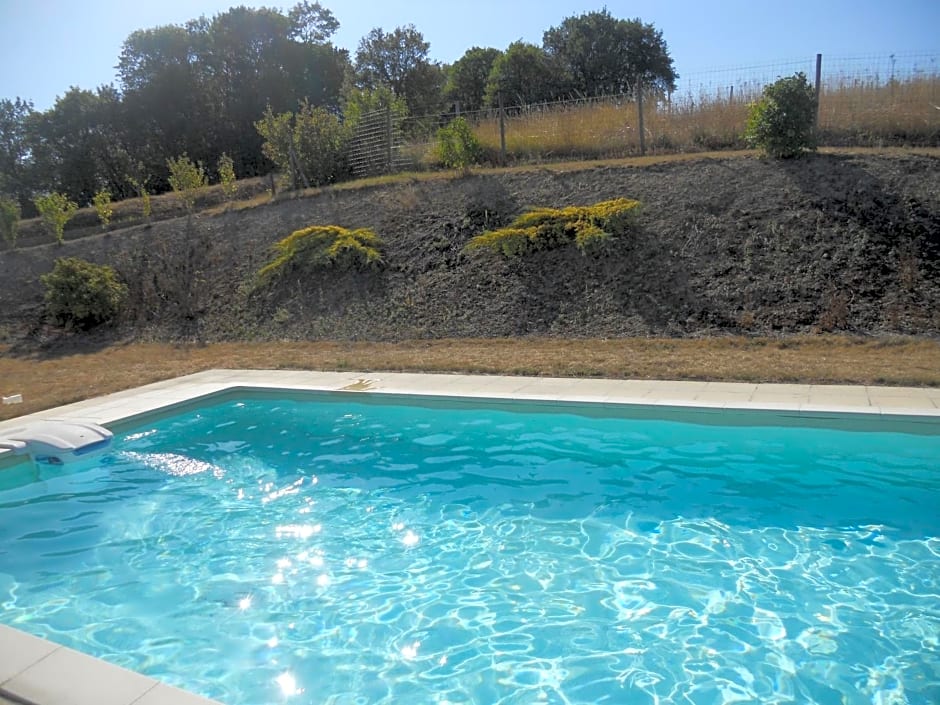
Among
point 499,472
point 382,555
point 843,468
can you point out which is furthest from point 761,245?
point 382,555

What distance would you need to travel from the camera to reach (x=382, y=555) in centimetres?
466

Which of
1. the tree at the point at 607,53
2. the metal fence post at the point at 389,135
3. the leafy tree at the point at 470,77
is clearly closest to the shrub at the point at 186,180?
the metal fence post at the point at 389,135

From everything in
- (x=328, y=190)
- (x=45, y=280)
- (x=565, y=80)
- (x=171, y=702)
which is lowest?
(x=171, y=702)

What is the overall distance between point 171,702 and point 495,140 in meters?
15.6

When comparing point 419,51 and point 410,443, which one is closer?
point 410,443

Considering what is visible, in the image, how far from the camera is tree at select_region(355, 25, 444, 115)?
1361 inches

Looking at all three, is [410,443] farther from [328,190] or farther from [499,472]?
[328,190]

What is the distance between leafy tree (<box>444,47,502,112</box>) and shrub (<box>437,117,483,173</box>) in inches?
999

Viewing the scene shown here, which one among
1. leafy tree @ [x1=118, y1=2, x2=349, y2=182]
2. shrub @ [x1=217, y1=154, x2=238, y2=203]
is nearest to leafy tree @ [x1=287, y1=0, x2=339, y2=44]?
leafy tree @ [x1=118, y1=2, x2=349, y2=182]

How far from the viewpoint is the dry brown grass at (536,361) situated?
24.4 feet

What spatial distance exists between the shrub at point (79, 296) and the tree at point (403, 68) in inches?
924

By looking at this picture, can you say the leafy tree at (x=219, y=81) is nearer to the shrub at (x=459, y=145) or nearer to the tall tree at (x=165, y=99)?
the tall tree at (x=165, y=99)

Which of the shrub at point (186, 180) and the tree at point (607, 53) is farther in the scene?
the tree at point (607, 53)

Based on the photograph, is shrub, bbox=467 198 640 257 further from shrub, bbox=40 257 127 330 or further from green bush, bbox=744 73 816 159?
shrub, bbox=40 257 127 330
